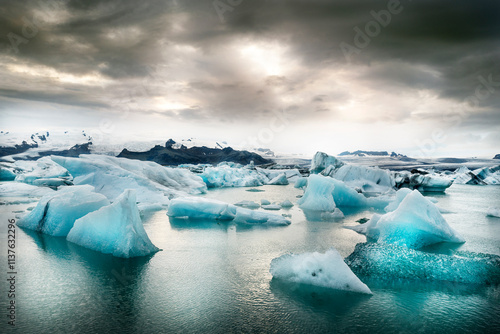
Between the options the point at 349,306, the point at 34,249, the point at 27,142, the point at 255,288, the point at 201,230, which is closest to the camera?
the point at 349,306

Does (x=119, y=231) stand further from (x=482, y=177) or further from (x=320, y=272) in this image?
(x=482, y=177)

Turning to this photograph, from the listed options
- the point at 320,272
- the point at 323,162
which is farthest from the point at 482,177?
the point at 320,272

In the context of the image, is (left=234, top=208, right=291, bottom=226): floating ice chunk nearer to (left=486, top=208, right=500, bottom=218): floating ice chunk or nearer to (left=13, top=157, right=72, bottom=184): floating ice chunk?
(left=486, top=208, right=500, bottom=218): floating ice chunk

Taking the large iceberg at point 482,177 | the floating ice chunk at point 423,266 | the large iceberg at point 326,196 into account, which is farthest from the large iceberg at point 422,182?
the floating ice chunk at point 423,266

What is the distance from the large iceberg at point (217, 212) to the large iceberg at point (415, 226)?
8.69 ft

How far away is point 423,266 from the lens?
→ 14.0 feet

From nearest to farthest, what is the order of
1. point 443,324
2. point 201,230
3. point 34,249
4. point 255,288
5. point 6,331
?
point 6,331 < point 443,324 < point 255,288 < point 34,249 < point 201,230

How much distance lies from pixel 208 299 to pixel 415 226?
4.59m

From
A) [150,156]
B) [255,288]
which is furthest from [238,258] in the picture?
[150,156]

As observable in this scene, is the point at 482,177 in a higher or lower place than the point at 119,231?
lower

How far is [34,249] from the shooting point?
215 inches

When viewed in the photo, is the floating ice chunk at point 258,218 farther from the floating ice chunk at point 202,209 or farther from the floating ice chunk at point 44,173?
the floating ice chunk at point 44,173

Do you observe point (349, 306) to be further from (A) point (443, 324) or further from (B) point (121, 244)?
(B) point (121, 244)

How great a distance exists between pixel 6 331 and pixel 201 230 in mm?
4684
